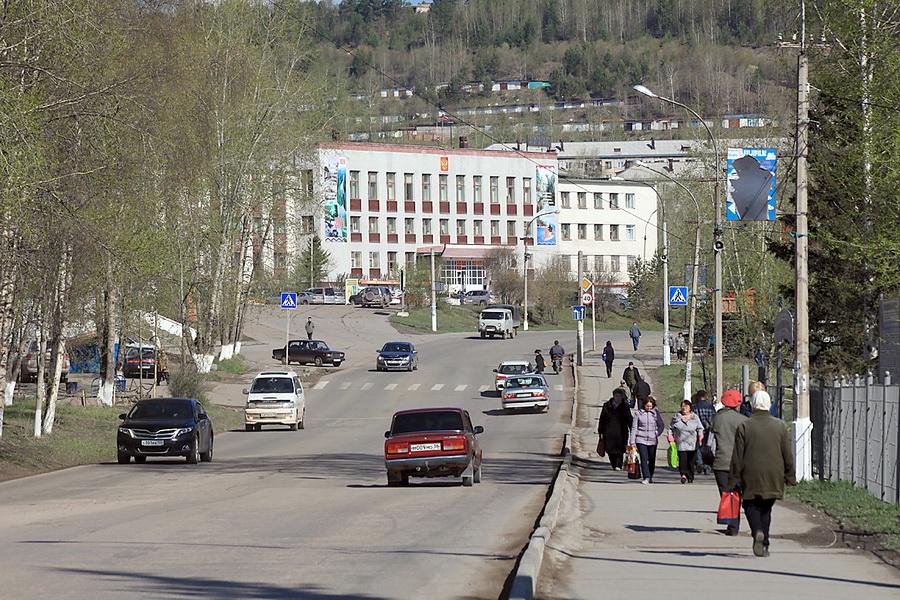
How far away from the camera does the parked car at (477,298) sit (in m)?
113

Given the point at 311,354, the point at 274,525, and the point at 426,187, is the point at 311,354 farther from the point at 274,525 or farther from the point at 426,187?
the point at 426,187

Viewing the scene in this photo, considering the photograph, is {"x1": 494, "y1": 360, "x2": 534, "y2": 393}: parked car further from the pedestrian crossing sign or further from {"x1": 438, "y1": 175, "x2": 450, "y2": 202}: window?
{"x1": 438, "y1": 175, "x2": 450, "y2": 202}: window

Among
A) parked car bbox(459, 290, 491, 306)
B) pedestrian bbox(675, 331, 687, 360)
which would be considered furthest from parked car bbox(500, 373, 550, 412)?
parked car bbox(459, 290, 491, 306)

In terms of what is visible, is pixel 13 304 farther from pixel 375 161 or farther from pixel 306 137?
pixel 375 161

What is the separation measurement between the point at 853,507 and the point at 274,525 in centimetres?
786

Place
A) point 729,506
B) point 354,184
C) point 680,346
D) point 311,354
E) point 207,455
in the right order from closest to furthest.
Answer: point 729,506, point 207,455, point 311,354, point 680,346, point 354,184

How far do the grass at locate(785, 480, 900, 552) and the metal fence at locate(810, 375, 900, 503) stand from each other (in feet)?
1.00

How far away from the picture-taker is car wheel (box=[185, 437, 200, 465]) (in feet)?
95.5

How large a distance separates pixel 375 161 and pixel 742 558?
11408cm

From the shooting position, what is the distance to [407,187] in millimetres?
127438

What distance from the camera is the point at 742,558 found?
12.2 metres

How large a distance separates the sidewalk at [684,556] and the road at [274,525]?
0.67 m

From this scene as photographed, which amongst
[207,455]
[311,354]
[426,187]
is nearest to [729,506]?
[207,455]

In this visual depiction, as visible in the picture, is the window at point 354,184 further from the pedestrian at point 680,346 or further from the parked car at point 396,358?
the parked car at point 396,358
